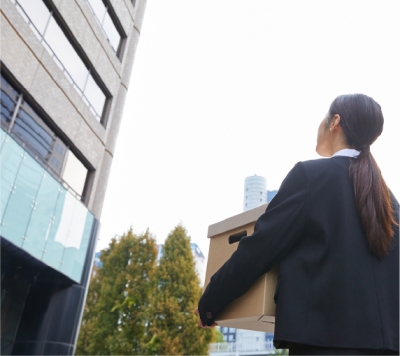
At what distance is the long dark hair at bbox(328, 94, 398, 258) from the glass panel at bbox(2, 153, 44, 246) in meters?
7.44

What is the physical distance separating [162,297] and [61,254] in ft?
28.8

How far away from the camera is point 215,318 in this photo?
1.44 m

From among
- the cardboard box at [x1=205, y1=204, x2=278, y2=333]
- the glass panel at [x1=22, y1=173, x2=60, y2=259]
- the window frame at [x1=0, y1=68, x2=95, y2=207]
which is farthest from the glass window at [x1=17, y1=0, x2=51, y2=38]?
the cardboard box at [x1=205, y1=204, x2=278, y2=333]

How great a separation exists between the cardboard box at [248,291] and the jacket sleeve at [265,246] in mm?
46

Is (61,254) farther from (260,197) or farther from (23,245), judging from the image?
(260,197)

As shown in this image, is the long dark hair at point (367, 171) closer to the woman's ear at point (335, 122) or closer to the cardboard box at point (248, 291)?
the woman's ear at point (335, 122)

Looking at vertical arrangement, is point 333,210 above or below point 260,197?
below

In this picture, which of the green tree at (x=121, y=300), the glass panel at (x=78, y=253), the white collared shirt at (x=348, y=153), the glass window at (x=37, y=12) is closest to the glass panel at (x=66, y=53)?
the glass window at (x=37, y=12)

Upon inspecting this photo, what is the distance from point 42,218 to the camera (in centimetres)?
886

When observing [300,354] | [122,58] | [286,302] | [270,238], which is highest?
[122,58]

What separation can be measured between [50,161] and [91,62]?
3.65 m

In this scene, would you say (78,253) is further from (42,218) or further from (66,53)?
(66,53)

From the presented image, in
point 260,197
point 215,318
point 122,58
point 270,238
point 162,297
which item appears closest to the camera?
point 270,238

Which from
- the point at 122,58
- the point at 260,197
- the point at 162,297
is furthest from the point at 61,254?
the point at 260,197
